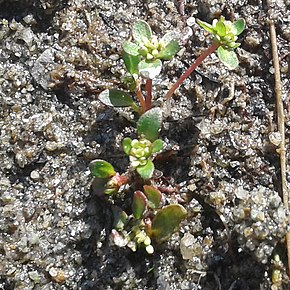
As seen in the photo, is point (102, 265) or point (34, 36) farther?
point (34, 36)

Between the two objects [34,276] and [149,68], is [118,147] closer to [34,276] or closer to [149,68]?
[149,68]

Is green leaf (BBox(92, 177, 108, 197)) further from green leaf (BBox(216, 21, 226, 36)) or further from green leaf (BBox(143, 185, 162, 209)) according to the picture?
green leaf (BBox(216, 21, 226, 36))

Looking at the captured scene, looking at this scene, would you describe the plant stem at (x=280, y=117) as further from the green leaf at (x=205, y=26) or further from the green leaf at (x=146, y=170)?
→ the green leaf at (x=146, y=170)

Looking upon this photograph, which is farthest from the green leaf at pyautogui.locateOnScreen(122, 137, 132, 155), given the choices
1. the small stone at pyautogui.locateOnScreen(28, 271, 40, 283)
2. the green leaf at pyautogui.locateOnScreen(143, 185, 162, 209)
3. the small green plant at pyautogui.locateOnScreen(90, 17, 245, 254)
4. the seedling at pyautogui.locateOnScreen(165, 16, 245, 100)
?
the small stone at pyautogui.locateOnScreen(28, 271, 40, 283)

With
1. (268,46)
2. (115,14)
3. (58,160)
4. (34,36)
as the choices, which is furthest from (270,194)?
(34,36)

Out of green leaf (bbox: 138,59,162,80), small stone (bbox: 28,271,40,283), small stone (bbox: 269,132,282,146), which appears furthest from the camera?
small stone (bbox: 269,132,282,146)

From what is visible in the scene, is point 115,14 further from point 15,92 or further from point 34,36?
point 15,92
